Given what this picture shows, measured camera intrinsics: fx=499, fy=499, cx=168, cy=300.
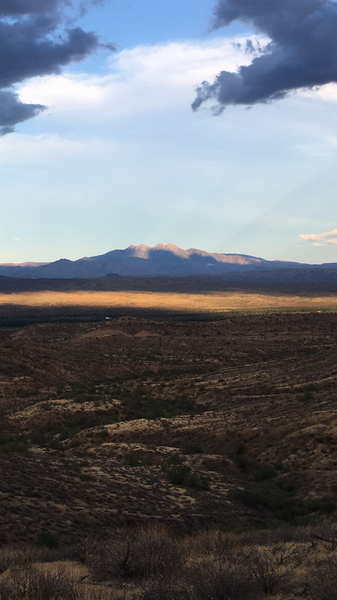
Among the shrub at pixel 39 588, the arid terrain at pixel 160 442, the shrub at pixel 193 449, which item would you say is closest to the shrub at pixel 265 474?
the arid terrain at pixel 160 442

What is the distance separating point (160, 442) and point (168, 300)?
146m

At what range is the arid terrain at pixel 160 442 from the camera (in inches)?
558

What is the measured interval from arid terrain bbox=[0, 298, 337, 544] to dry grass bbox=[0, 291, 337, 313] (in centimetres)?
9190

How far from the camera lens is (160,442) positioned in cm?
2573

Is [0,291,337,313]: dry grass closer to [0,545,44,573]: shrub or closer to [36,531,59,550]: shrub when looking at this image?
[36,531,59,550]: shrub

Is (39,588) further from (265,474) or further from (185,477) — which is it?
(265,474)

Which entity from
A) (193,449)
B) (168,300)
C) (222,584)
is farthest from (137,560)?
(168,300)

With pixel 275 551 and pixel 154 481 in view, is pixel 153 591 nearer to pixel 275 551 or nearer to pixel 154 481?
pixel 275 551

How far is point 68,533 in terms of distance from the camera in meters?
11.9

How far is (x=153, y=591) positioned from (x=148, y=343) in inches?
Result: 2616

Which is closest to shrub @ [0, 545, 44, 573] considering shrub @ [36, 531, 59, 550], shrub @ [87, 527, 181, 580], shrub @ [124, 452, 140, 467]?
shrub @ [36, 531, 59, 550]

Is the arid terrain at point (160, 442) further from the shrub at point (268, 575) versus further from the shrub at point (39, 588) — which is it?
the shrub at point (268, 575)

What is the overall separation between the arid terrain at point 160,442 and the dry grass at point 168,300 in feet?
302

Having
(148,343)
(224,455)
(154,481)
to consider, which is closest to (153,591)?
(154,481)
